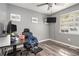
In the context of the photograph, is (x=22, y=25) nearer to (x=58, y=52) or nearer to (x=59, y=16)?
(x=59, y=16)

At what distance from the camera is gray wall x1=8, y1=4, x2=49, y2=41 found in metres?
1.46

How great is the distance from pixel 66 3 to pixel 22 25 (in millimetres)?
801

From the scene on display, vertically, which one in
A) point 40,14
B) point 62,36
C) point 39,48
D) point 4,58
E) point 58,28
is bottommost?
point 4,58

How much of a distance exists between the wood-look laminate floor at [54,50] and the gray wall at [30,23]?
4.9 inches

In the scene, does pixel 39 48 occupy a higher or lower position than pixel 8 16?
lower

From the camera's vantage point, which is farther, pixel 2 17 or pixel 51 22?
pixel 51 22

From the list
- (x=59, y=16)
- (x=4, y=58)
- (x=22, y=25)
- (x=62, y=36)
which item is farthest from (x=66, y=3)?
(x=4, y=58)

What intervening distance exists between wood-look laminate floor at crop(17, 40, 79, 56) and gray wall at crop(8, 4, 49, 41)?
125mm

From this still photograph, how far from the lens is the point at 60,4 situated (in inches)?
58.6

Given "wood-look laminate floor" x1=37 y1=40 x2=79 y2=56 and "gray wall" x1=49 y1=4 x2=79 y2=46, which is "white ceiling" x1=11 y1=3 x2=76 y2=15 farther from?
"wood-look laminate floor" x1=37 y1=40 x2=79 y2=56

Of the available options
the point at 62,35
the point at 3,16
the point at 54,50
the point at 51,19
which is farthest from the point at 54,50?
the point at 3,16

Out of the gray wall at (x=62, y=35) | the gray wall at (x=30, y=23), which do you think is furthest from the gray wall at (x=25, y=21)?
the gray wall at (x=62, y=35)

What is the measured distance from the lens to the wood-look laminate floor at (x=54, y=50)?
57.6 inches

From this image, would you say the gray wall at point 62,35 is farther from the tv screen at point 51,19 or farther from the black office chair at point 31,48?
the black office chair at point 31,48
